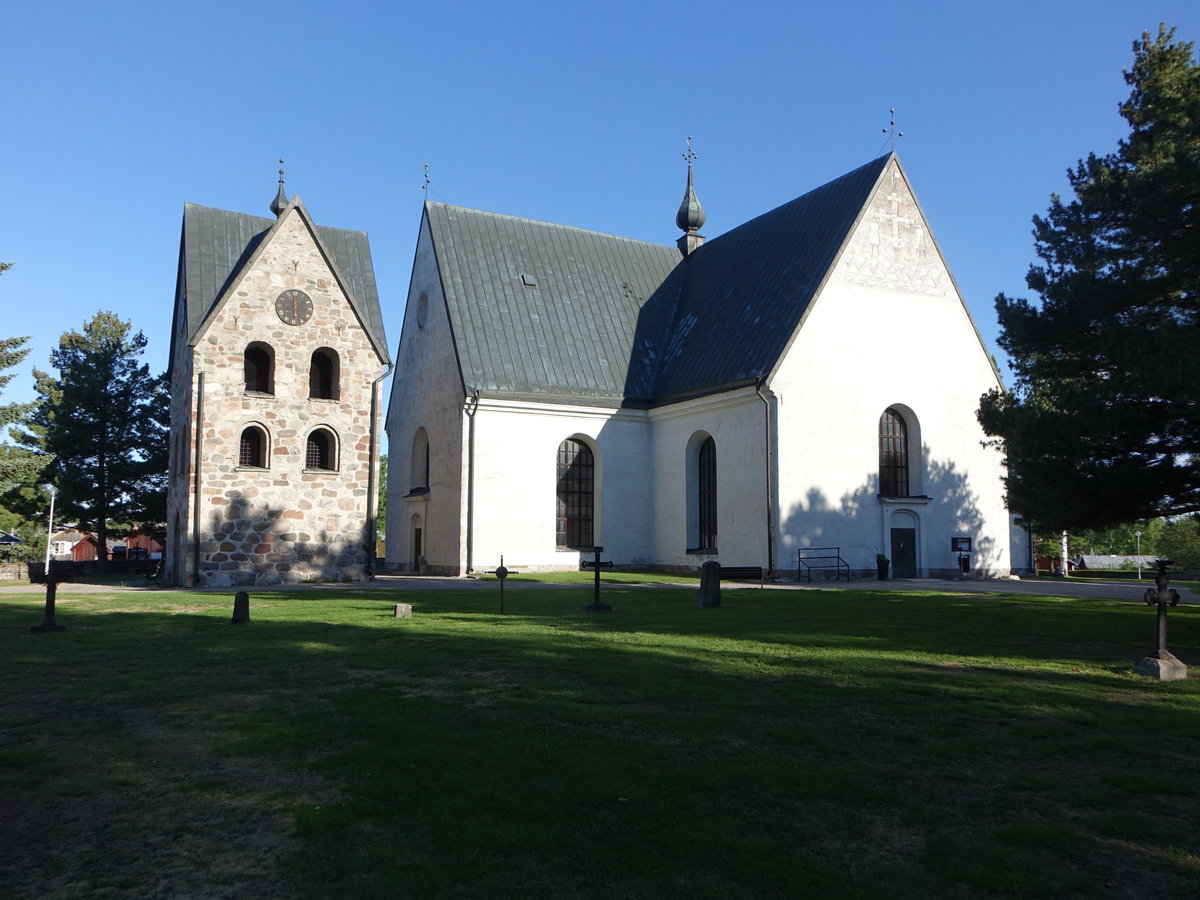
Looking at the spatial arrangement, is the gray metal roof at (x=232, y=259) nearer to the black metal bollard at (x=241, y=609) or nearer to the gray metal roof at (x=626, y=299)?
the gray metal roof at (x=626, y=299)

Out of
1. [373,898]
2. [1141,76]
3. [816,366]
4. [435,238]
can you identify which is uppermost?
[435,238]

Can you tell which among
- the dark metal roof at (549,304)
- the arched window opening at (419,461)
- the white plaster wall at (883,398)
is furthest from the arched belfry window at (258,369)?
the white plaster wall at (883,398)

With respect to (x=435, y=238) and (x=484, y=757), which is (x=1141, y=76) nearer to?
(x=484, y=757)

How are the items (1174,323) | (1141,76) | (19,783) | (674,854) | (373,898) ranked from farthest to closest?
(1141,76)
(1174,323)
(19,783)
(674,854)
(373,898)

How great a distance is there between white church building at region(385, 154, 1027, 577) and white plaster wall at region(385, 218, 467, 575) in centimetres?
14

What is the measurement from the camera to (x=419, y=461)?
114 feet

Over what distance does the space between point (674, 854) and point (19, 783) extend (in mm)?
4076

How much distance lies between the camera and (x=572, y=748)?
625 cm

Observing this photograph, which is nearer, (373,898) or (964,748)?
(373,898)

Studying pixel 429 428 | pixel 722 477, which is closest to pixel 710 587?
pixel 722 477

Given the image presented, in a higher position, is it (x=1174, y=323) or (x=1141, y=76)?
(x=1141, y=76)

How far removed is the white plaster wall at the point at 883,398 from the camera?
2728 cm

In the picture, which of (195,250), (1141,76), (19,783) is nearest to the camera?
(19,783)

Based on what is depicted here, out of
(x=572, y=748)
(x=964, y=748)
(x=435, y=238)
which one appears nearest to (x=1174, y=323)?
(x=964, y=748)
